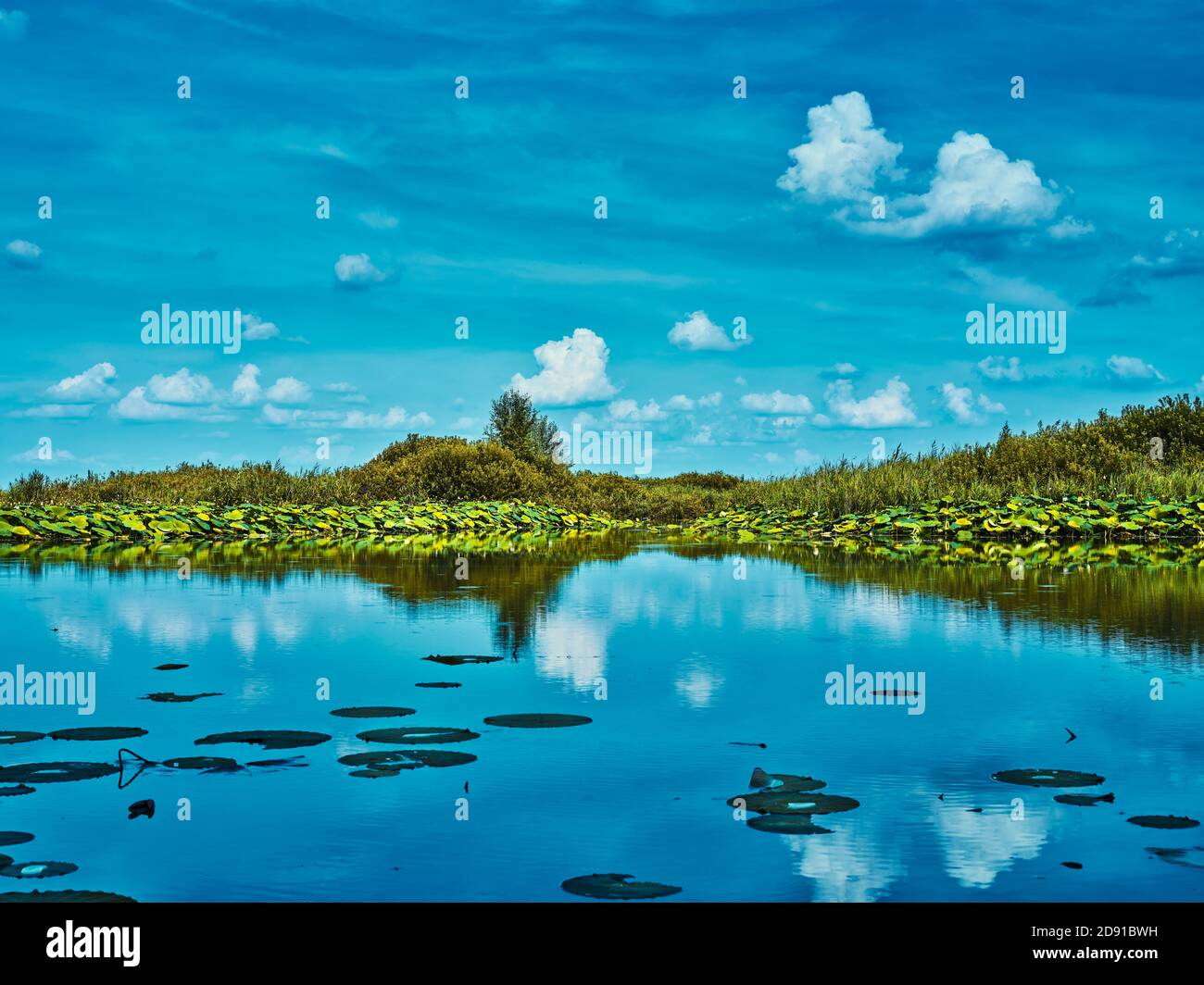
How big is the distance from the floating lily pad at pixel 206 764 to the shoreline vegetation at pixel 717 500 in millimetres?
Result: 22875

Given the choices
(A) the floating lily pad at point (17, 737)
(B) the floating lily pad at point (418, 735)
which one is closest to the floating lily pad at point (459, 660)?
(B) the floating lily pad at point (418, 735)

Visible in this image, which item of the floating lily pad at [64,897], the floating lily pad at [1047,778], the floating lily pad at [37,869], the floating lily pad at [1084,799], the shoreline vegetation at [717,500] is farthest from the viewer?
the shoreline vegetation at [717,500]

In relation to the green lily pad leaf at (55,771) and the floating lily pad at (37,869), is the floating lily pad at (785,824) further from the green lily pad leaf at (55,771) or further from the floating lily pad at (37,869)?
A: the green lily pad leaf at (55,771)

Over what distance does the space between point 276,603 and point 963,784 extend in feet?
29.8

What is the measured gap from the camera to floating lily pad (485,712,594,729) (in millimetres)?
6441

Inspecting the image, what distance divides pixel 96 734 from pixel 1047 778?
193 inches

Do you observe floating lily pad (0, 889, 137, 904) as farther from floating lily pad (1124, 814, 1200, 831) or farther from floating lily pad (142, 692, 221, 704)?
floating lily pad (1124, 814, 1200, 831)

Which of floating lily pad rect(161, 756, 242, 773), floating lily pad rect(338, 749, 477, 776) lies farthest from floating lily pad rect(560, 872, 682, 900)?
floating lily pad rect(161, 756, 242, 773)

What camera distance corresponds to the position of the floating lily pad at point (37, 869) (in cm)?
412

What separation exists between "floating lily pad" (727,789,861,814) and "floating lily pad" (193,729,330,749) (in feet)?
7.66

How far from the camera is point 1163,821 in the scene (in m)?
4.70

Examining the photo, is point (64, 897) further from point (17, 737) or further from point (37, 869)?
point (17, 737)

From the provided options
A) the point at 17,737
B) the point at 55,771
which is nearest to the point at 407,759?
the point at 55,771

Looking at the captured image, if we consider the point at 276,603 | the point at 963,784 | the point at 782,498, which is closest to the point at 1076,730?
the point at 963,784
